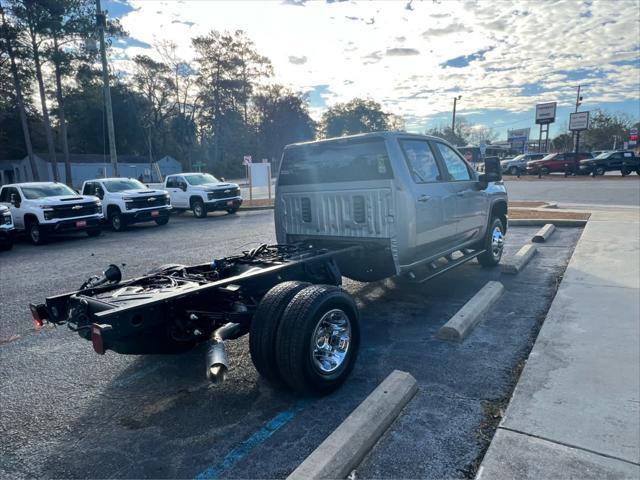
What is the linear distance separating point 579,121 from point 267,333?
4415cm

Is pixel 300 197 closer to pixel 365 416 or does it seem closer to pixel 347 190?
pixel 347 190

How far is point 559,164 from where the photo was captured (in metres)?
35.8

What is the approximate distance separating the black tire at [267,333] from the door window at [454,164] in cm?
357

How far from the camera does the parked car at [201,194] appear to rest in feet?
56.7

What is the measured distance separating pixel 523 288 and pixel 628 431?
3.46 meters

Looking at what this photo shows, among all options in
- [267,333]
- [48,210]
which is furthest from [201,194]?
[267,333]

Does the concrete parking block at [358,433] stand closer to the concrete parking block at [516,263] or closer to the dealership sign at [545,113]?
the concrete parking block at [516,263]

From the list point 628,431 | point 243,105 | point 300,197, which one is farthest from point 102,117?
point 628,431

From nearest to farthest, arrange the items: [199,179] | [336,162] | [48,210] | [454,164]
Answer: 1. [336,162]
2. [454,164]
3. [48,210]
4. [199,179]

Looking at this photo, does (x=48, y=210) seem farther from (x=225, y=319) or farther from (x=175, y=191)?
(x=225, y=319)

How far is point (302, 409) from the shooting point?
122 inches

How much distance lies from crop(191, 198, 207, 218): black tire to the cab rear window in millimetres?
12333

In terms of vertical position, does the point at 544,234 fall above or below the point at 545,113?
below

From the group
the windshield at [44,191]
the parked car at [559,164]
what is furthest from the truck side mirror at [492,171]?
the parked car at [559,164]
